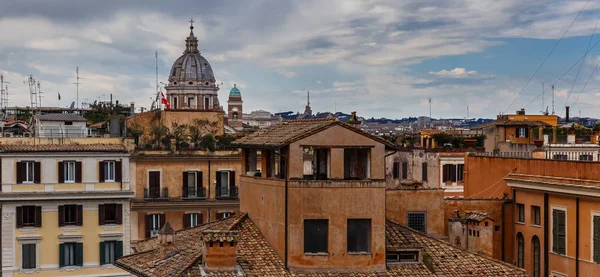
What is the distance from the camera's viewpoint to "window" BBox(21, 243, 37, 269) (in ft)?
173

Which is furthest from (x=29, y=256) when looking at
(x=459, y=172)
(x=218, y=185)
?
(x=459, y=172)

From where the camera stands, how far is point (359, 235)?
28750 millimetres

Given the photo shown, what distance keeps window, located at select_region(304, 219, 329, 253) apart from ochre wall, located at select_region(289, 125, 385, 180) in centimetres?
139

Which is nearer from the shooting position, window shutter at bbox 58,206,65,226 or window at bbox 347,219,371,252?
window at bbox 347,219,371,252

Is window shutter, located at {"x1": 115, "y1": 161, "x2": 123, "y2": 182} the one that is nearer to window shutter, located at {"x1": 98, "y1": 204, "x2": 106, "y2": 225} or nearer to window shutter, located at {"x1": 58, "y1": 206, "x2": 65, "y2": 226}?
window shutter, located at {"x1": 98, "y1": 204, "x2": 106, "y2": 225}

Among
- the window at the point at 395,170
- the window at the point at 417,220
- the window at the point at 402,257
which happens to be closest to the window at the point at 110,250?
the window at the point at 395,170

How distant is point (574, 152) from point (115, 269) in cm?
2573

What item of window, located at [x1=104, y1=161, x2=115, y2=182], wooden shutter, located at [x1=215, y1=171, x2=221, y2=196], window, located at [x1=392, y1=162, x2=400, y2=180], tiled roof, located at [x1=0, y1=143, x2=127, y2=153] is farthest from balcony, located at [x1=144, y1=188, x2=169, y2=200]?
window, located at [x1=392, y1=162, x2=400, y2=180]

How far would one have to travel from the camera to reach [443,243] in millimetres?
30875

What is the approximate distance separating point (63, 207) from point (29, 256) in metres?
3.14

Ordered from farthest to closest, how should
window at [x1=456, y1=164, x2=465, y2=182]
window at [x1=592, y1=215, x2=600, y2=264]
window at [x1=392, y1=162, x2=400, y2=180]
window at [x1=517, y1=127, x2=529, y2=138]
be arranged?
window at [x1=392, y1=162, x2=400, y2=180] → window at [x1=456, y1=164, x2=465, y2=182] → window at [x1=517, y1=127, x2=529, y2=138] → window at [x1=592, y1=215, x2=600, y2=264]

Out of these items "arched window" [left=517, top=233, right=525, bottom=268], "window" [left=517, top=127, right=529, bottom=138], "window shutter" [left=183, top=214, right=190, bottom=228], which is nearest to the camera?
"arched window" [left=517, top=233, right=525, bottom=268]

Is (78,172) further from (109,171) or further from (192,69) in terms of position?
(192,69)

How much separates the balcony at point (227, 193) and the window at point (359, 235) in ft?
91.9
